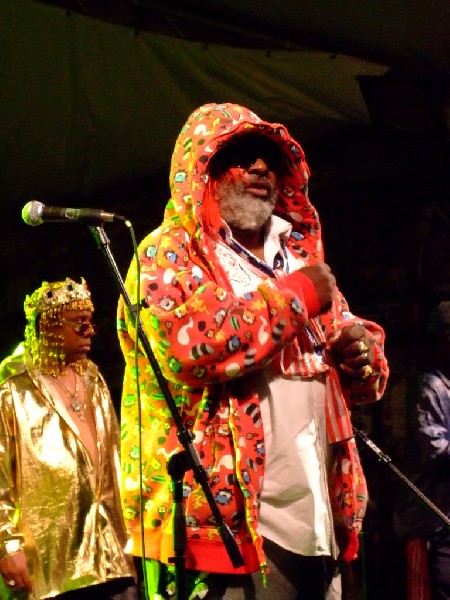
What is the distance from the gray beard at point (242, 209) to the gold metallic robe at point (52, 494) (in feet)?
7.38

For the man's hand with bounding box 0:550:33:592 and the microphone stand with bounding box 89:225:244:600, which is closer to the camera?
the microphone stand with bounding box 89:225:244:600

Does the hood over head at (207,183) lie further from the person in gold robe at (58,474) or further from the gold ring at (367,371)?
the person in gold robe at (58,474)

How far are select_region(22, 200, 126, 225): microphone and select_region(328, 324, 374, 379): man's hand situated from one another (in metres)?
0.72

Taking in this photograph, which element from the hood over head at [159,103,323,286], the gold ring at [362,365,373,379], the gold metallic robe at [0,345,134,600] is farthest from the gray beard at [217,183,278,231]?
the gold metallic robe at [0,345,134,600]

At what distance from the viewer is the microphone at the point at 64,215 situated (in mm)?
2529

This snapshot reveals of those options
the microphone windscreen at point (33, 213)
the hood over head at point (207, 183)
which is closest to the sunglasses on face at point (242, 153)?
the hood over head at point (207, 183)

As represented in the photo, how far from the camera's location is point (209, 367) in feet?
7.60

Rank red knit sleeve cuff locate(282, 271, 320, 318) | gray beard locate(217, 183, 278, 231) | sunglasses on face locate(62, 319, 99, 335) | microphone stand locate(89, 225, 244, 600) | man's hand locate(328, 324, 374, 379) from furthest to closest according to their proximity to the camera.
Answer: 1. sunglasses on face locate(62, 319, 99, 335)
2. gray beard locate(217, 183, 278, 231)
3. man's hand locate(328, 324, 374, 379)
4. red knit sleeve cuff locate(282, 271, 320, 318)
5. microphone stand locate(89, 225, 244, 600)

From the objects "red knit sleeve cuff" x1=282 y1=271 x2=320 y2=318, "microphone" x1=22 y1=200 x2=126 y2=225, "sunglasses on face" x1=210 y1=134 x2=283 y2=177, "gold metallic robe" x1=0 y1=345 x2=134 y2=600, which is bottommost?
"gold metallic robe" x1=0 y1=345 x2=134 y2=600

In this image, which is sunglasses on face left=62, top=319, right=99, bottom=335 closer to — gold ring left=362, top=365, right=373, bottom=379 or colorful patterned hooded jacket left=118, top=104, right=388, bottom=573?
colorful patterned hooded jacket left=118, top=104, right=388, bottom=573

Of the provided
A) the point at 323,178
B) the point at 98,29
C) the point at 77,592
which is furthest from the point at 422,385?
the point at 98,29

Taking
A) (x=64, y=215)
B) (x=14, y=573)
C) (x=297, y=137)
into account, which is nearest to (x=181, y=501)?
(x=64, y=215)

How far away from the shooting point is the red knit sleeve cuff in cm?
245

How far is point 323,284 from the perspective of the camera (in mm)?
2492
